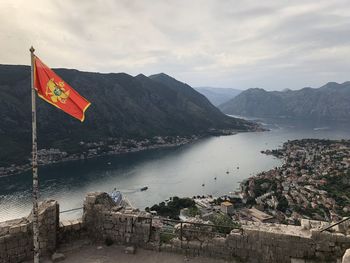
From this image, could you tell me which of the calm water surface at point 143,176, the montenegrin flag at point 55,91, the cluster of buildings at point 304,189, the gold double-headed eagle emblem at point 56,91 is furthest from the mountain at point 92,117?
the gold double-headed eagle emblem at point 56,91

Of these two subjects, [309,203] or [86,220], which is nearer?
[86,220]

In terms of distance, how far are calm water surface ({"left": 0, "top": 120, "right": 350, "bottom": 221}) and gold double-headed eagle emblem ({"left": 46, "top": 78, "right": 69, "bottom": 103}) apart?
49721 mm

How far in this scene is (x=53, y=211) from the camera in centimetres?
905

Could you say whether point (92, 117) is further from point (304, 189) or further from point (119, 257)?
point (119, 257)

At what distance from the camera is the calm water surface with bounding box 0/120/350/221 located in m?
63.0

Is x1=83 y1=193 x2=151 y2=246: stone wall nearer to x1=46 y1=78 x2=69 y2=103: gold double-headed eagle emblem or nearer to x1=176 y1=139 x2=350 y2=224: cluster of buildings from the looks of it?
x1=46 y1=78 x2=69 y2=103: gold double-headed eagle emblem

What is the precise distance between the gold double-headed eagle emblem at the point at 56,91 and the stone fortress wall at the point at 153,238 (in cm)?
306

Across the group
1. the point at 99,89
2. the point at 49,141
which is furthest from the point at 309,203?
the point at 99,89

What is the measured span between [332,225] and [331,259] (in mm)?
830

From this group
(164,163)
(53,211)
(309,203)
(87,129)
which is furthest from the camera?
(87,129)

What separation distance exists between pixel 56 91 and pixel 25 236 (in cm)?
384

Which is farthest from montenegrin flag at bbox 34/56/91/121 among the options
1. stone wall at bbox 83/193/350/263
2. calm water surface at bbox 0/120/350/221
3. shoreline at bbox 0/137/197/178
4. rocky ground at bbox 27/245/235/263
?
shoreline at bbox 0/137/197/178

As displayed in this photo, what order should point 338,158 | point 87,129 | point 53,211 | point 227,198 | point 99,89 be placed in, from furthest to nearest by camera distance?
point 99,89
point 87,129
point 338,158
point 227,198
point 53,211

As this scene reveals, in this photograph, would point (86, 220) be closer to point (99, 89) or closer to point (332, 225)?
point (332, 225)
